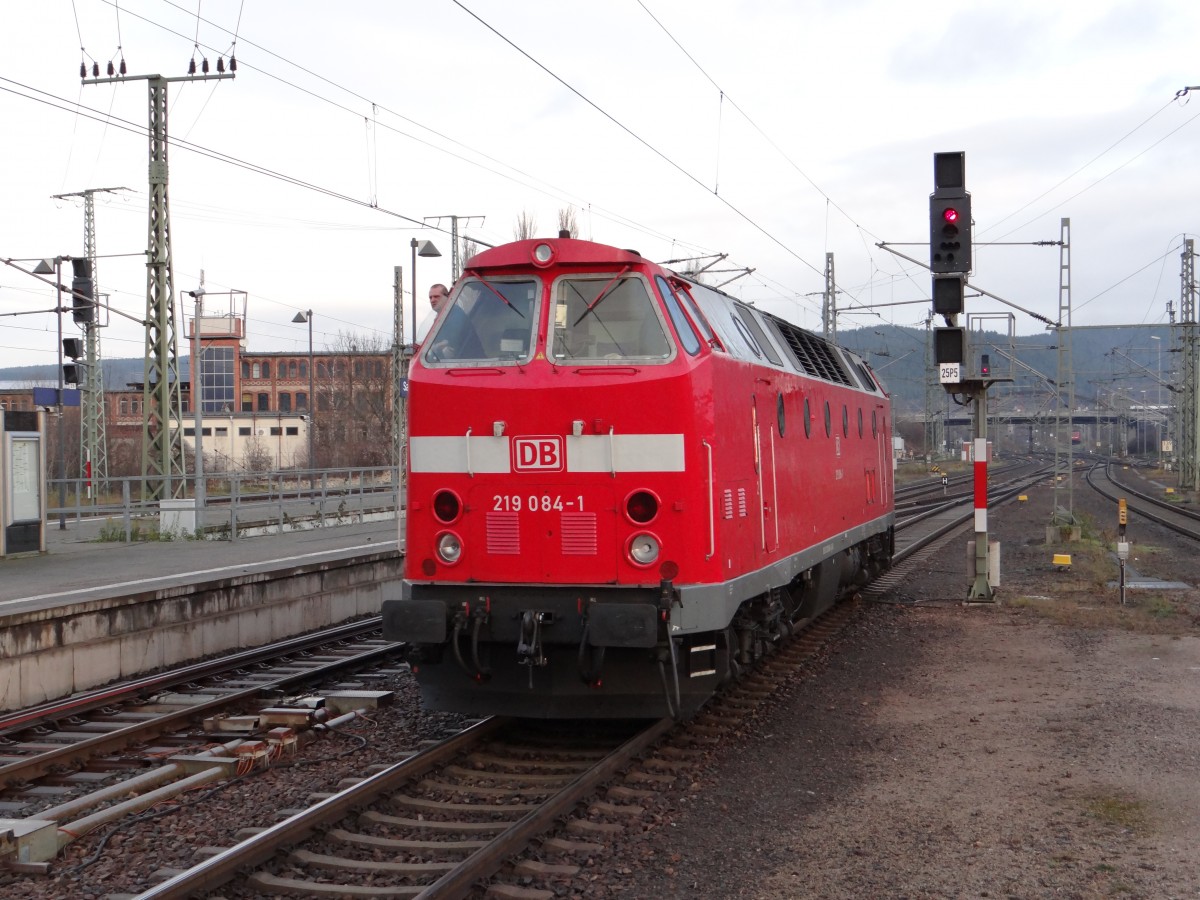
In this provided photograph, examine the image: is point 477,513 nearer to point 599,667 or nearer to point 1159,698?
point 599,667

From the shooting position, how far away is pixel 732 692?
1033 centimetres

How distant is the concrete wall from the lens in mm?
10578

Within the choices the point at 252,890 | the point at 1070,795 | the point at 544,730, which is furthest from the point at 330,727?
the point at 1070,795

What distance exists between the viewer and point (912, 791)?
24.7 feet

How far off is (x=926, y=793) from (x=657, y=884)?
7.80 feet

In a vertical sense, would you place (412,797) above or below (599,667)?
below

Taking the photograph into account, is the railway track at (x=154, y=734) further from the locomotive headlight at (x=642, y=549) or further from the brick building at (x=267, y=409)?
the brick building at (x=267, y=409)

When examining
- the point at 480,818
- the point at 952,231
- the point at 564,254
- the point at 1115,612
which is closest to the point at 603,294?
the point at 564,254

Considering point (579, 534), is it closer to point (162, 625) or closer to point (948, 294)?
point (162, 625)

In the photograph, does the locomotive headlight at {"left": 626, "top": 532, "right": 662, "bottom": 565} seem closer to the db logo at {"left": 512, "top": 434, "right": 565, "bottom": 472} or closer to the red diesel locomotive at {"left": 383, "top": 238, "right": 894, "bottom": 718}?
the red diesel locomotive at {"left": 383, "top": 238, "right": 894, "bottom": 718}

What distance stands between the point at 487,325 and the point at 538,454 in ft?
3.80

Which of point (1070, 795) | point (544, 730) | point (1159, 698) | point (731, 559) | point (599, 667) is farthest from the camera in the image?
point (1159, 698)

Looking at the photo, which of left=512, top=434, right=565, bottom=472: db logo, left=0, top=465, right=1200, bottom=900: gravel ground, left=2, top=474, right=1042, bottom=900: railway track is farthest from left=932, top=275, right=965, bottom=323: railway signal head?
left=512, top=434, right=565, bottom=472: db logo

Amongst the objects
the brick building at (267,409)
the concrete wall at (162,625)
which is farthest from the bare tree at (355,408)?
the concrete wall at (162,625)
